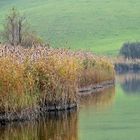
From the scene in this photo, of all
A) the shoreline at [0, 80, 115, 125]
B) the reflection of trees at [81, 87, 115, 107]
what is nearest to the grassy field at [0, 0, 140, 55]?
the reflection of trees at [81, 87, 115, 107]

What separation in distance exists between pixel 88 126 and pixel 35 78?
14.8ft

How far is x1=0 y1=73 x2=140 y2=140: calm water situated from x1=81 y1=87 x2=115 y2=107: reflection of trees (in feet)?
2.06

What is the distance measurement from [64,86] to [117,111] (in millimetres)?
2913

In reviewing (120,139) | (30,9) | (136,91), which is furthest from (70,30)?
(120,139)

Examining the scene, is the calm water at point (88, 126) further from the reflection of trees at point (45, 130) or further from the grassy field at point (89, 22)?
the grassy field at point (89, 22)

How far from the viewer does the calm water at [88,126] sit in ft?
84.1

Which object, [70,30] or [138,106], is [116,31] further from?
[138,106]

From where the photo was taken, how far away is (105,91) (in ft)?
164

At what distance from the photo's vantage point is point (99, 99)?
42.2 meters

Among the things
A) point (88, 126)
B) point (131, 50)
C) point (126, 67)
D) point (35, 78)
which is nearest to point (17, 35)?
point (35, 78)

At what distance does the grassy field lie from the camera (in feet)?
420

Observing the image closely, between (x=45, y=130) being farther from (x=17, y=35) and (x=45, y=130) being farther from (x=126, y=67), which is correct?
(x=126, y=67)

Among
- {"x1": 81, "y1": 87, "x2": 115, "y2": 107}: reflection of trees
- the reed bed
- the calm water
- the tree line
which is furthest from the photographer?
the tree line

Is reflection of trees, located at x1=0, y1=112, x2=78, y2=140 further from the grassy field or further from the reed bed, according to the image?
the grassy field
